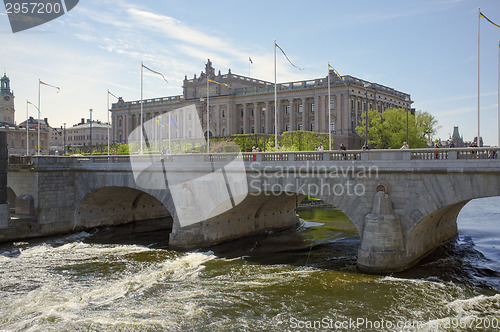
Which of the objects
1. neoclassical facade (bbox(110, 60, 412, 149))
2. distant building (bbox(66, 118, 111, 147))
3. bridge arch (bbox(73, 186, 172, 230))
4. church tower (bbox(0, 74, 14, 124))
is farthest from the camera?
distant building (bbox(66, 118, 111, 147))

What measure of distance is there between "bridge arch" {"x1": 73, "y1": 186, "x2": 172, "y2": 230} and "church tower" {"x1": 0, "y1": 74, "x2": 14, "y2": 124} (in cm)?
14556

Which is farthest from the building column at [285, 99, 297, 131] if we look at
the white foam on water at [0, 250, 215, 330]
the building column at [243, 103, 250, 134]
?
the white foam on water at [0, 250, 215, 330]

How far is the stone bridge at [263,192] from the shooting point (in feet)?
86.5

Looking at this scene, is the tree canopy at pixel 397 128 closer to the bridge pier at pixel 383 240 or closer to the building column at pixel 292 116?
the building column at pixel 292 116

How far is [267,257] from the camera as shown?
3338cm

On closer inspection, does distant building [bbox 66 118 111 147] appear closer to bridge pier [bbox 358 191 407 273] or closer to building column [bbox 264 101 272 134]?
building column [bbox 264 101 272 134]

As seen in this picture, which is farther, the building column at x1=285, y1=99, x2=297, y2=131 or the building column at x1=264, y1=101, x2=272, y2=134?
the building column at x1=264, y1=101, x2=272, y2=134

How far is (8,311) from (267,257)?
16693mm

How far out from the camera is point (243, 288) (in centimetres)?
2589

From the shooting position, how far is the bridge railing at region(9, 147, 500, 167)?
25562 mm

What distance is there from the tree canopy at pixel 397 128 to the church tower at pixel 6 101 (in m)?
141

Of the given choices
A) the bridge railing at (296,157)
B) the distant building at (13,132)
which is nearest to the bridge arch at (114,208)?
the bridge railing at (296,157)

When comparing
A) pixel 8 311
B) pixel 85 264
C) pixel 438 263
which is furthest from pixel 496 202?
pixel 8 311

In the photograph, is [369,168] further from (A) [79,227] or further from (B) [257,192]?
(A) [79,227]
